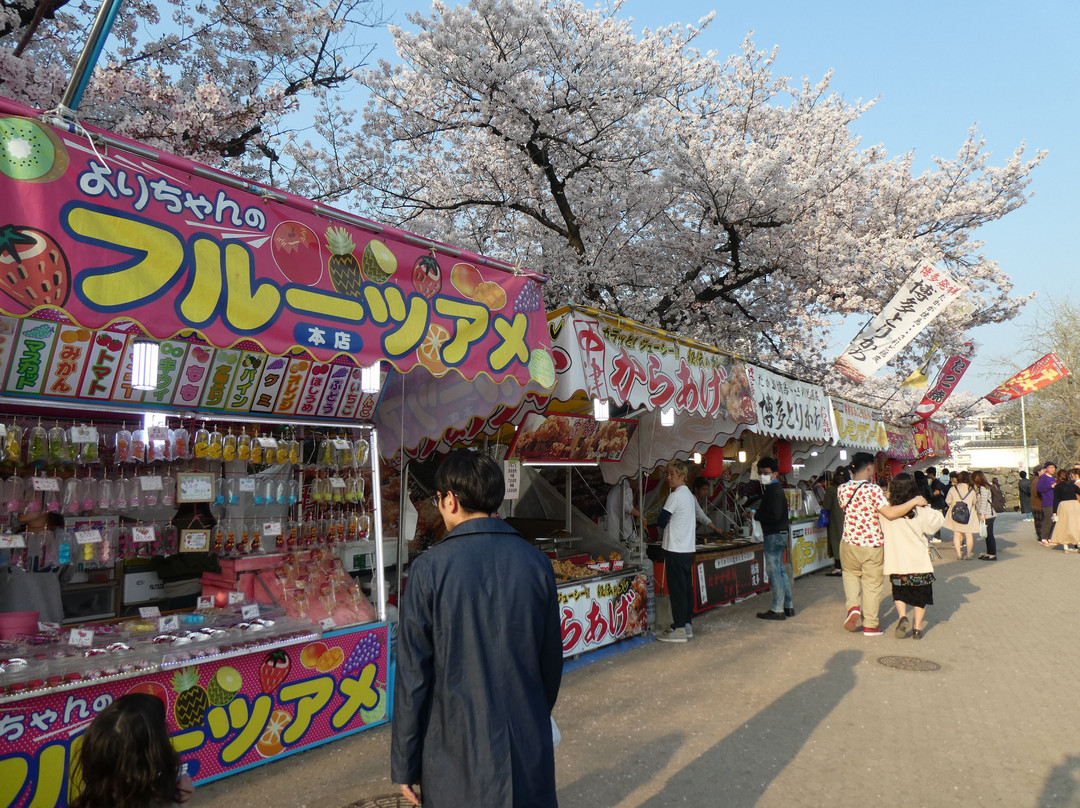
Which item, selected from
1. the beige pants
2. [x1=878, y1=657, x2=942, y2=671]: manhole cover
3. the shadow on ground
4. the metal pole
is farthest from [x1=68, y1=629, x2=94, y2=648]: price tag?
the beige pants

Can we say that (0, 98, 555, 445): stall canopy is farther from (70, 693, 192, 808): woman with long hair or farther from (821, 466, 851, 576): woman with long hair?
(821, 466, 851, 576): woman with long hair

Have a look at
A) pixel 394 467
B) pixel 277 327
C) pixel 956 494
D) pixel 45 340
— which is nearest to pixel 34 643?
pixel 45 340

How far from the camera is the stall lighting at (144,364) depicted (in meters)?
3.68

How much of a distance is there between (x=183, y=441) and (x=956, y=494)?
53.1 ft

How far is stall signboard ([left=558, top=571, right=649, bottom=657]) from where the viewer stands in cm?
686

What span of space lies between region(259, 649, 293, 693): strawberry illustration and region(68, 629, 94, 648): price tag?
3.25 ft

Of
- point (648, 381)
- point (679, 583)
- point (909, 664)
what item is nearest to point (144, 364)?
point (648, 381)

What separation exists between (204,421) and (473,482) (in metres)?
3.24

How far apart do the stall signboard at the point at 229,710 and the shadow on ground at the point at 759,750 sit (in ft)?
7.35

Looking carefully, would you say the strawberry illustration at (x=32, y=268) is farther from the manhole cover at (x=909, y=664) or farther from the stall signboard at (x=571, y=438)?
the manhole cover at (x=909, y=664)

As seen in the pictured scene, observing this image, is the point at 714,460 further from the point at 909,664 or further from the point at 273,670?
the point at 273,670

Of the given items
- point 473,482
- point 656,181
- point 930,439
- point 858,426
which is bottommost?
point 473,482

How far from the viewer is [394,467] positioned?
7.44m

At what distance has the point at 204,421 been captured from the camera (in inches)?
190
